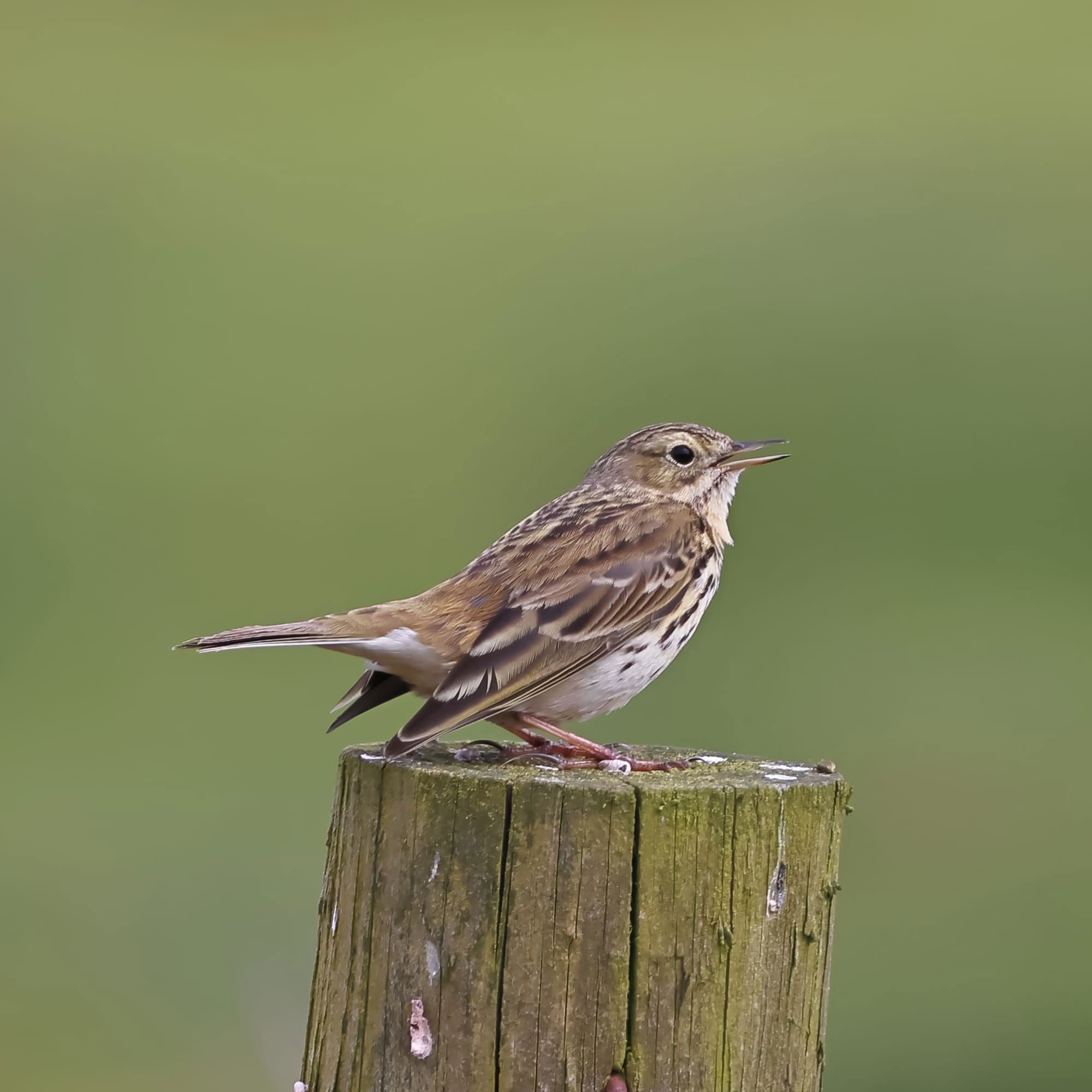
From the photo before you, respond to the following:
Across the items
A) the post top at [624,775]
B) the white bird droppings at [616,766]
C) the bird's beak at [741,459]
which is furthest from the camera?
the bird's beak at [741,459]

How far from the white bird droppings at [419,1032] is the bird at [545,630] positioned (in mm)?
746

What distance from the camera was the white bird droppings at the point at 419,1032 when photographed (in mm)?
4871

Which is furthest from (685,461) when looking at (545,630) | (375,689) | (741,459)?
(375,689)

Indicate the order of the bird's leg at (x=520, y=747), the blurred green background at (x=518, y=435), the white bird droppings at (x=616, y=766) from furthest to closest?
the blurred green background at (x=518, y=435)
the bird's leg at (x=520, y=747)
the white bird droppings at (x=616, y=766)

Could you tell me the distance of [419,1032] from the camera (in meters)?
4.88

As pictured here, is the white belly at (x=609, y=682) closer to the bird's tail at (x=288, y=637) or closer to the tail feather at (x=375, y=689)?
the tail feather at (x=375, y=689)

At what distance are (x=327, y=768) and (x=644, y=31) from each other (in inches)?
1352

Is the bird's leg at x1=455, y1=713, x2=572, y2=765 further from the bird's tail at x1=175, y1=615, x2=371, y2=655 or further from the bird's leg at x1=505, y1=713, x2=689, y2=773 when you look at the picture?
the bird's tail at x1=175, y1=615, x2=371, y2=655

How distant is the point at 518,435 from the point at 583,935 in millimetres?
17482

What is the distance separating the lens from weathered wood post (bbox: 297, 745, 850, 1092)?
4.79 m

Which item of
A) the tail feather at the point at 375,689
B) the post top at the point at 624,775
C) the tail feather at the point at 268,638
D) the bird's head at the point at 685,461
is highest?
the bird's head at the point at 685,461

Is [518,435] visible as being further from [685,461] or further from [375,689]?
[375,689]

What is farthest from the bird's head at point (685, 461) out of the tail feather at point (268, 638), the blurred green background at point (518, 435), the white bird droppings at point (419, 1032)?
the blurred green background at point (518, 435)

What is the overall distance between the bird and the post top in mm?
107
